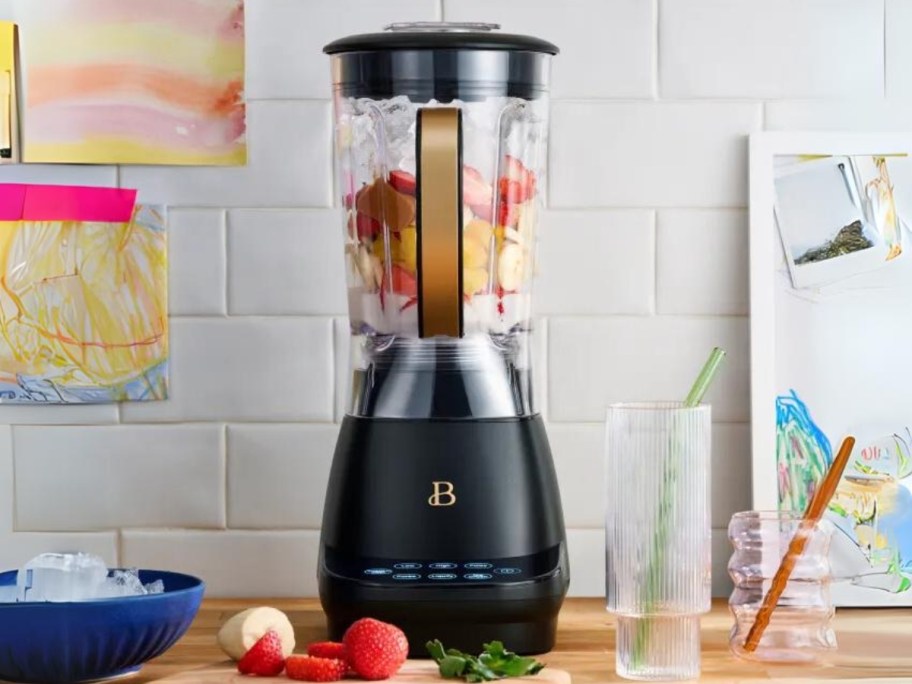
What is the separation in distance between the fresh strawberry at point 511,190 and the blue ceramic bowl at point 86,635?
0.42 meters

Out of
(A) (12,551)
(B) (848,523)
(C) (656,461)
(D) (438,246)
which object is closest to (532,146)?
(D) (438,246)

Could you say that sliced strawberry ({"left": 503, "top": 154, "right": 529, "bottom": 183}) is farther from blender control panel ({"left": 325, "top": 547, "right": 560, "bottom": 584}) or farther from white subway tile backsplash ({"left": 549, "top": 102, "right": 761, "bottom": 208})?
blender control panel ({"left": 325, "top": 547, "right": 560, "bottom": 584})

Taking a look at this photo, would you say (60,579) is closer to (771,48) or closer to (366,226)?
(366,226)

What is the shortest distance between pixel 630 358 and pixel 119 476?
0.53m

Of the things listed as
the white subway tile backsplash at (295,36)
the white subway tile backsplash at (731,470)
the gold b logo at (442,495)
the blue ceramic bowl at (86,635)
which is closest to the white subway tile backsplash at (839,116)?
the white subway tile backsplash at (731,470)

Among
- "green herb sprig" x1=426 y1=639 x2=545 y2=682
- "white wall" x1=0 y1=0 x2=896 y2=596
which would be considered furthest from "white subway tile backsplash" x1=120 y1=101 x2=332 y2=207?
"green herb sprig" x1=426 y1=639 x2=545 y2=682

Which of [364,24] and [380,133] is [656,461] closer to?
[380,133]

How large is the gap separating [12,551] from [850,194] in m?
0.92

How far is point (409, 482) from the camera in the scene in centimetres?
109

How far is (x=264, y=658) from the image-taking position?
1.04 metres

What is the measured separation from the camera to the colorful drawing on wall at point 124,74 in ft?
4.49

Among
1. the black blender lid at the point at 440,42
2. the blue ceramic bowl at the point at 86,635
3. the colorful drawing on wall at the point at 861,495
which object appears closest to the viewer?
the blue ceramic bowl at the point at 86,635

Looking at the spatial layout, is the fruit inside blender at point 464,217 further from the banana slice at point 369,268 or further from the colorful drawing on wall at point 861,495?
the colorful drawing on wall at point 861,495

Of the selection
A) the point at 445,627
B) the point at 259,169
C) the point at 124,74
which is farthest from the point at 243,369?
the point at 445,627
